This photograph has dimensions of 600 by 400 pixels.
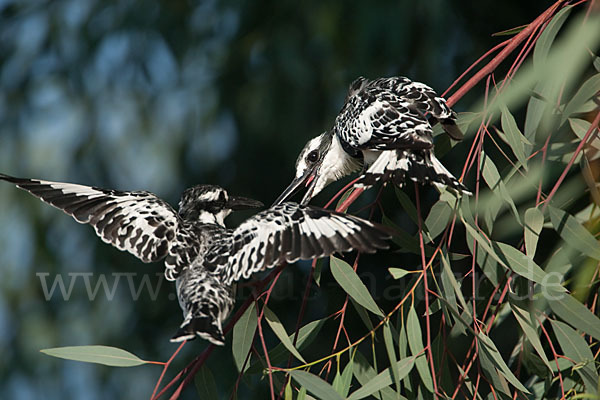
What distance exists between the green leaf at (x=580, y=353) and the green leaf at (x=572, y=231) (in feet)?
0.40

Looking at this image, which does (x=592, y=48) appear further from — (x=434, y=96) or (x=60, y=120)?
(x=60, y=120)

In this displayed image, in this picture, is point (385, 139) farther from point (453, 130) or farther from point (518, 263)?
point (518, 263)

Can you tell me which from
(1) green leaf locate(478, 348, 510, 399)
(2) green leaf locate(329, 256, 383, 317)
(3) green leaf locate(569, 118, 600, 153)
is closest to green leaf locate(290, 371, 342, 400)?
(2) green leaf locate(329, 256, 383, 317)

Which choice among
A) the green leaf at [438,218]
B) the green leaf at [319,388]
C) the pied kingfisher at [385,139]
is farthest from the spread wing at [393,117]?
the green leaf at [319,388]

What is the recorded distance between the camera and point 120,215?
100 centimetres

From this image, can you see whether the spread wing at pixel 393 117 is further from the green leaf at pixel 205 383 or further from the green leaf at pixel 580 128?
the green leaf at pixel 205 383

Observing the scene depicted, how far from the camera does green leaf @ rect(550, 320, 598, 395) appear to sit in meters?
0.93

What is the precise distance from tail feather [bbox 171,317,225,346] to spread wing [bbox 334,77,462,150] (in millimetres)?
349

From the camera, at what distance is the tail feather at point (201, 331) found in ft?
2.51

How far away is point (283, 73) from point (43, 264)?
0.89 metres

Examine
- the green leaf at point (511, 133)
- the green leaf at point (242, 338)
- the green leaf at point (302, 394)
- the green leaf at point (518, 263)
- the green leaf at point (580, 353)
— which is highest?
the green leaf at point (511, 133)

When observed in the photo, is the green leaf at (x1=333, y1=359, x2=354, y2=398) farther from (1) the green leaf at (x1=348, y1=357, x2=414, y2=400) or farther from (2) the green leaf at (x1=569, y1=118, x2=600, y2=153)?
(2) the green leaf at (x1=569, y1=118, x2=600, y2=153)

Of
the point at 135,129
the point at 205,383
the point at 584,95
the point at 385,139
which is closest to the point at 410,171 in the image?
the point at 385,139

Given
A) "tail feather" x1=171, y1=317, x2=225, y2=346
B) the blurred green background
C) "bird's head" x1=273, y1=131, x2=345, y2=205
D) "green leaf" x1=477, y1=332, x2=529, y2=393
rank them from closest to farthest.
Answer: "tail feather" x1=171, y1=317, x2=225, y2=346, "green leaf" x1=477, y1=332, x2=529, y2=393, "bird's head" x1=273, y1=131, x2=345, y2=205, the blurred green background
